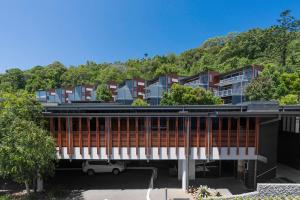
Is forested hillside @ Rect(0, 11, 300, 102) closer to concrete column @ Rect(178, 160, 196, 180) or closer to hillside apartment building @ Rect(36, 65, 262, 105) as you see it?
hillside apartment building @ Rect(36, 65, 262, 105)

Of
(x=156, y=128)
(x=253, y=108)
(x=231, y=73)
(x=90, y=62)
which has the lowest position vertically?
(x=156, y=128)

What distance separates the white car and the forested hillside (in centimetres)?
3097

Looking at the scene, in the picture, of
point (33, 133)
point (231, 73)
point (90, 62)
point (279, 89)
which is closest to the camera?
point (33, 133)

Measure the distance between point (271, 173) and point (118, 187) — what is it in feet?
35.3

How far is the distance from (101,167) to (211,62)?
2666 inches

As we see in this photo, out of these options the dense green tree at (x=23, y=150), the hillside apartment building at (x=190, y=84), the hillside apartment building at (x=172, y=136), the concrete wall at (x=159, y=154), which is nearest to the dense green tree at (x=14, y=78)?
the hillside apartment building at (x=190, y=84)

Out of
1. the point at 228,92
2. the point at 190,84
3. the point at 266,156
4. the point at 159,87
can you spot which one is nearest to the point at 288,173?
the point at 266,156

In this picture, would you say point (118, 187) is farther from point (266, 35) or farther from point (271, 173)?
point (266, 35)

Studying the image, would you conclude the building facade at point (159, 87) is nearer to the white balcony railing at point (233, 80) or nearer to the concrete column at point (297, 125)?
the white balcony railing at point (233, 80)

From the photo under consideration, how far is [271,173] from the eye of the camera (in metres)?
16.5

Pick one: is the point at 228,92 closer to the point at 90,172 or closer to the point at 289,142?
the point at 289,142

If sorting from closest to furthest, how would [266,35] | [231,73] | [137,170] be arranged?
[137,170] < [231,73] < [266,35]

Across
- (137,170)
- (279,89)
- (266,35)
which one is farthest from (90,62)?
(137,170)

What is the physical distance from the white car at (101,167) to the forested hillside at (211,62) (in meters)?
31.0
